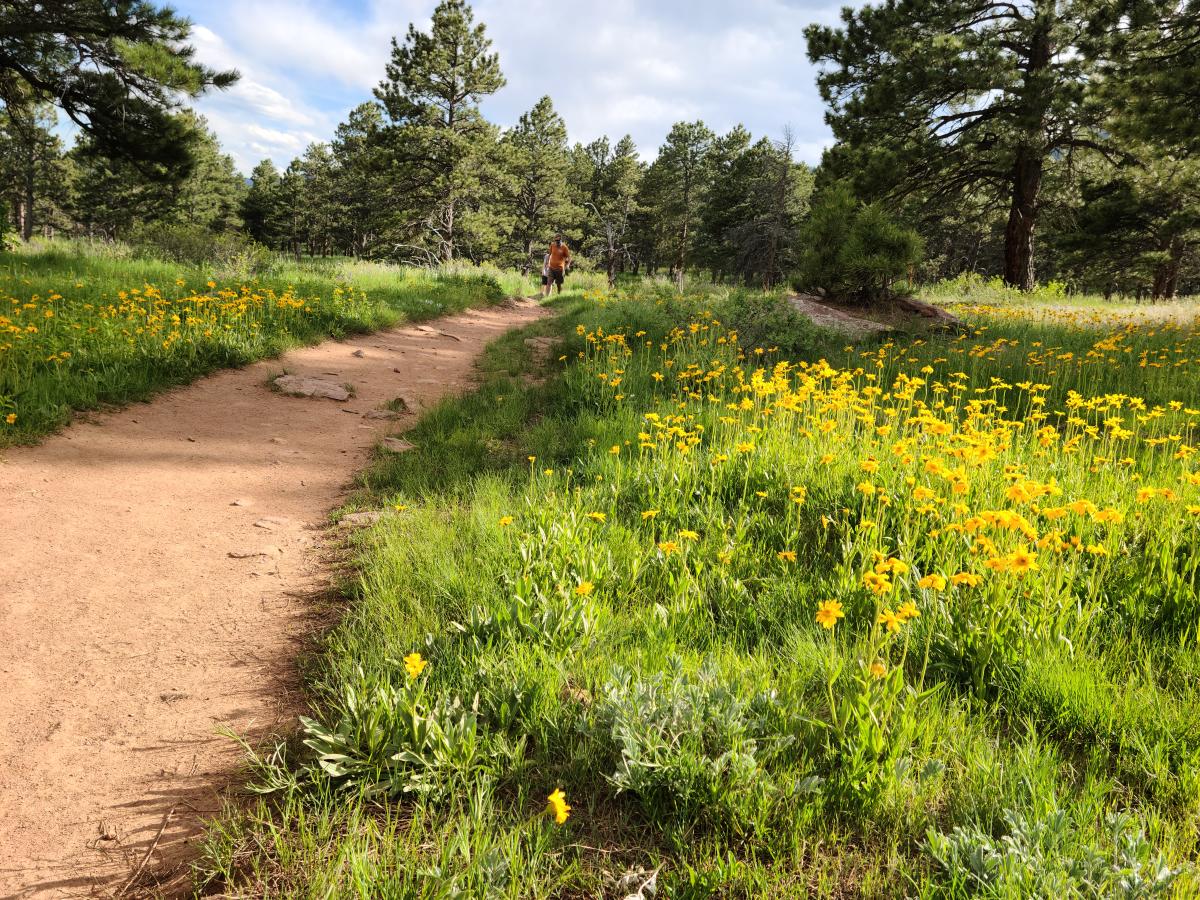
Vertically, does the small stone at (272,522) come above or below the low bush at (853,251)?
below

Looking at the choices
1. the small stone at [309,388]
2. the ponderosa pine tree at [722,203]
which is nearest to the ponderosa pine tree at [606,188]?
the ponderosa pine tree at [722,203]

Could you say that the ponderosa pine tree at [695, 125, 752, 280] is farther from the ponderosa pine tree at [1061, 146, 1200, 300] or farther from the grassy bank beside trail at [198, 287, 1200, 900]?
the grassy bank beside trail at [198, 287, 1200, 900]

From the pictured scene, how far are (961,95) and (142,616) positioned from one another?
19662mm

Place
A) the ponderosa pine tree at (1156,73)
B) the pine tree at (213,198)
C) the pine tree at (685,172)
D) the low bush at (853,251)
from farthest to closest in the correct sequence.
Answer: the pine tree at (213,198) → the pine tree at (685,172) → the low bush at (853,251) → the ponderosa pine tree at (1156,73)

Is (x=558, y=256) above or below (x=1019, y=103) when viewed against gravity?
below

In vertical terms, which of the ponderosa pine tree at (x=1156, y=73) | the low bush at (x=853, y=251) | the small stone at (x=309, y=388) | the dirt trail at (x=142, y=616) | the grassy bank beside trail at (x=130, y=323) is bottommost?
the dirt trail at (x=142, y=616)

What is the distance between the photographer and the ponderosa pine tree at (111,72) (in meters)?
11.4

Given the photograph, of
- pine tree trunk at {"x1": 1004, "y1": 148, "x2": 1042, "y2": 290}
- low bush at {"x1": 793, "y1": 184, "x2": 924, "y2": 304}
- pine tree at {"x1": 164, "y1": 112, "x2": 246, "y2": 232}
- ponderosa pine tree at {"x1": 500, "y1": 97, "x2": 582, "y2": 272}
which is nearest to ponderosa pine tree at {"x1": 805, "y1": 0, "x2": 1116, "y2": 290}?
pine tree trunk at {"x1": 1004, "y1": 148, "x2": 1042, "y2": 290}

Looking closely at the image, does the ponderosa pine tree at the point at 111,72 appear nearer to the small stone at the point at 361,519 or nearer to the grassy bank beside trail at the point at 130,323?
the grassy bank beside trail at the point at 130,323

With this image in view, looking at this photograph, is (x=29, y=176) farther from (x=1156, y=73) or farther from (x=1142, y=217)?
(x=1142, y=217)

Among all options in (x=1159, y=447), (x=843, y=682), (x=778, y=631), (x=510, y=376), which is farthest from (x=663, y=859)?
(x=510, y=376)

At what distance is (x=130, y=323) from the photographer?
6559 mm

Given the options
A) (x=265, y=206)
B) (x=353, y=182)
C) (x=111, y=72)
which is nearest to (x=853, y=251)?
(x=111, y=72)

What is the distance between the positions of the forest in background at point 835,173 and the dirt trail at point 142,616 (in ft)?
35.3
